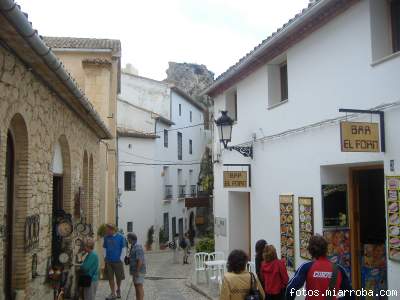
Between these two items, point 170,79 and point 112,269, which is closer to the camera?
point 112,269

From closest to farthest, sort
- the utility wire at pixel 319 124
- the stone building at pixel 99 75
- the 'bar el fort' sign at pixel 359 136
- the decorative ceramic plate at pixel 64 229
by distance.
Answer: the 'bar el fort' sign at pixel 359 136, the utility wire at pixel 319 124, the decorative ceramic plate at pixel 64 229, the stone building at pixel 99 75

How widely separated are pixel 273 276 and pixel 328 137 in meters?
2.69

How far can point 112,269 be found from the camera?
10.1m

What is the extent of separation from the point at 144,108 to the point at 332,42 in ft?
79.7

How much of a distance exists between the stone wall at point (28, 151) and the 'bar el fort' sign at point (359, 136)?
3.97 metres

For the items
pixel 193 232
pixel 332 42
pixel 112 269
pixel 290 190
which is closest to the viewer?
pixel 332 42

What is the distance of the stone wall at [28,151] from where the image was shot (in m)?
5.48

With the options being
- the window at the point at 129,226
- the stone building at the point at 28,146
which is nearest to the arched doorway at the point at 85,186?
the stone building at the point at 28,146

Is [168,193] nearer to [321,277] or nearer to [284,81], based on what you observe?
[284,81]

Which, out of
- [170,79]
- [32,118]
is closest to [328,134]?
[32,118]

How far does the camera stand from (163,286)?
45.2 feet

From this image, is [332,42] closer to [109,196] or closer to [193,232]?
[109,196]

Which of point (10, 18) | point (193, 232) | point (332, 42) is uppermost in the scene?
point (332, 42)

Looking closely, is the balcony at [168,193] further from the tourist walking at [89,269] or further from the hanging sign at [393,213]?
the hanging sign at [393,213]
